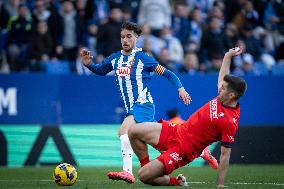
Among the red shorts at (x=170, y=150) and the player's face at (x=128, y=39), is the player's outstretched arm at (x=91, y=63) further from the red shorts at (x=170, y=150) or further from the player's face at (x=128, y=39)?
the red shorts at (x=170, y=150)

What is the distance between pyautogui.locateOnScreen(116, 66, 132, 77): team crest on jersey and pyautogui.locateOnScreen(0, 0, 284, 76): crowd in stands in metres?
7.08

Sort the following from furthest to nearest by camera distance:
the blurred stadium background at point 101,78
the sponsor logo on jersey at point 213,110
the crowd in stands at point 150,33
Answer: the crowd in stands at point 150,33
the blurred stadium background at point 101,78
the sponsor logo on jersey at point 213,110

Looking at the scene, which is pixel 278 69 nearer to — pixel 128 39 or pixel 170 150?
pixel 128 39

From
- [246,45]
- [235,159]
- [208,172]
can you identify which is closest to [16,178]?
[208,172]

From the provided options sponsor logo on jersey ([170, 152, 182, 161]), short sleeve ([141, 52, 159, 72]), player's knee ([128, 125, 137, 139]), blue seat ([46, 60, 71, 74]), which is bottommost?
blue seat ([46, 60, 71, 74])

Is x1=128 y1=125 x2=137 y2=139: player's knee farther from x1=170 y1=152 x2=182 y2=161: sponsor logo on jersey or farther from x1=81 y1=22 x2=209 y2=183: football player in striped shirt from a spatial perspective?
x1=81 y1=22 x2=209 y2=183: football player in striped shirt

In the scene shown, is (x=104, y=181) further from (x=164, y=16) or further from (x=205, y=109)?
(x=164, y=16)

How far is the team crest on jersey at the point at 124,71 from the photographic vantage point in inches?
495

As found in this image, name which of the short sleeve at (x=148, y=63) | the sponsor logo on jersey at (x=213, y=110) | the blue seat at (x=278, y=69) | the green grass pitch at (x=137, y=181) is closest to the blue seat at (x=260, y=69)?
the blue seat at (x=278, y=69)

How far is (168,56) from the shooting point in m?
20.1

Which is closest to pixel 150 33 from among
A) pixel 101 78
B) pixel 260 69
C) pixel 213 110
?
pixel 101 78

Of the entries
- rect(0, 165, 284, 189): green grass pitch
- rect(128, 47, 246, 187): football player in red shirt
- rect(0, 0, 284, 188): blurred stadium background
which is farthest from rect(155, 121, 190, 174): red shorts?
rect(0, 0, 284, 188): blurred stadium background

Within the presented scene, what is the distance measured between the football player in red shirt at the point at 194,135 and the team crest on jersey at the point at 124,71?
1.71 metres

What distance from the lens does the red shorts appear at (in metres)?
10.7
